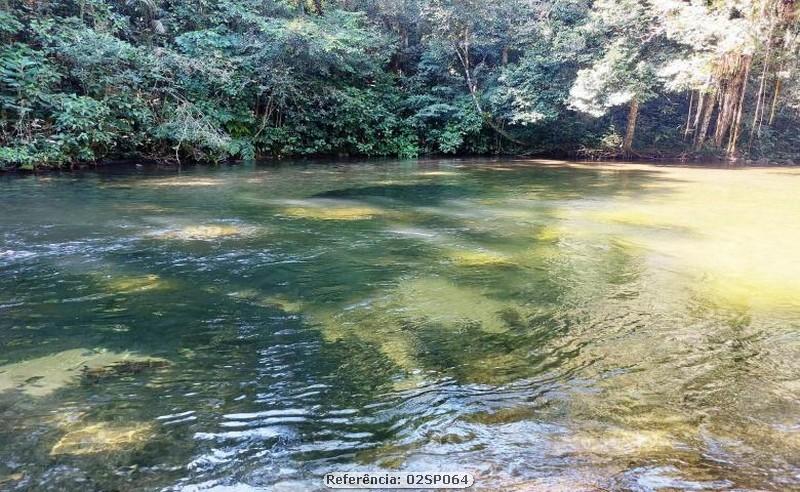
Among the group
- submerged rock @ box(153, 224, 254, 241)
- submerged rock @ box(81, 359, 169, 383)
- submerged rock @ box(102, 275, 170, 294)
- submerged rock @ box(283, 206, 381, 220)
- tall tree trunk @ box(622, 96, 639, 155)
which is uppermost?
tall tree trunk @ box(622, 96, 639, 155)

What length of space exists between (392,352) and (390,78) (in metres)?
17.0

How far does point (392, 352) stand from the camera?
3225 millimetres

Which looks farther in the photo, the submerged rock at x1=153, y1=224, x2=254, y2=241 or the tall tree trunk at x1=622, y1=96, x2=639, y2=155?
the tall tree trunk at x1=622, y1=96, x2=639, y2=155

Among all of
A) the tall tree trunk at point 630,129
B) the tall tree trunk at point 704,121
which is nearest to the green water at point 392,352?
the tall tree trunk at point 630,129

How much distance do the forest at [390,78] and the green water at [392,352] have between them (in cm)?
611

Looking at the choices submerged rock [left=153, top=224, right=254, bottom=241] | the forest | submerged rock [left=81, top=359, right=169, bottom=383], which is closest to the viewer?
submerged rock [left=81, top=359, right=169, bottom=383]

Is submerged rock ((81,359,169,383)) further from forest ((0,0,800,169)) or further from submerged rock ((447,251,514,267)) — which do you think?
forest ((0,0,800,169))

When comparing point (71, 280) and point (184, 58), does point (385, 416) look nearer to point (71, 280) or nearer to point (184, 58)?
point (71, 280)

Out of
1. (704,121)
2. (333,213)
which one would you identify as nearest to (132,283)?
(333,213)

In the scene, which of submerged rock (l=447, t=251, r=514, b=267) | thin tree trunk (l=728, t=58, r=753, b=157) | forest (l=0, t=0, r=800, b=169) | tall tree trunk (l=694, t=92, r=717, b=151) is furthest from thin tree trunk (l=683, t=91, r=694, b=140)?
submerged rock (l=447, t=251, r=514, b=267)

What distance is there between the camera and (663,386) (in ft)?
9.25

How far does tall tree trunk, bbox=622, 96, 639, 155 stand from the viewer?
17.6 m

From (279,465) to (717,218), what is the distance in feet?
25.0

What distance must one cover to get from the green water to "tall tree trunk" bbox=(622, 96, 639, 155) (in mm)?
11522
